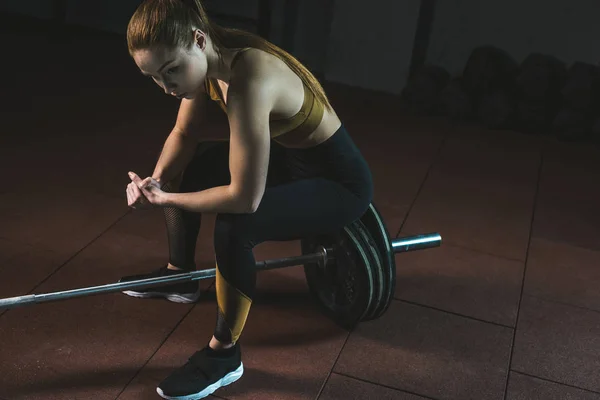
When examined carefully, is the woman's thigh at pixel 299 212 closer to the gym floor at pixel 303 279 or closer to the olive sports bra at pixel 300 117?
the olive sports bra at pixel 300 117

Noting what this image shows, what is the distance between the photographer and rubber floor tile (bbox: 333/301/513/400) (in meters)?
1.83

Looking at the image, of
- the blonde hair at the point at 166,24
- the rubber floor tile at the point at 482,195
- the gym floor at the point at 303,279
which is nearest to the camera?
the blonde hair at the point at 166,24

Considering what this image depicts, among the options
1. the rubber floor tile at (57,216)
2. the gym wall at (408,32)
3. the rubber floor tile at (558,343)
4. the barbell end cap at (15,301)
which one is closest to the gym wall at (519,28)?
the gym wall at (408,32)

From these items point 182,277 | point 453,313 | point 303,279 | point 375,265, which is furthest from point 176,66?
point 453,313

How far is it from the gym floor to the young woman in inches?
8.3

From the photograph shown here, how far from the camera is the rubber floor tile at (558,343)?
1910mm

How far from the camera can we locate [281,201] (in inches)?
66.3

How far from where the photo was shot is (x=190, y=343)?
190cm

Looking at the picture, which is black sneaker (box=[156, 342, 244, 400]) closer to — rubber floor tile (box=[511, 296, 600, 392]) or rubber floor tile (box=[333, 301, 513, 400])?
rubber floor tile (box=[333, 301, 513, 400])

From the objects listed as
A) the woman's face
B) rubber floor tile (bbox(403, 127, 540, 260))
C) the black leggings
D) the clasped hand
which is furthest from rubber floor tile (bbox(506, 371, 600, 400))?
the woman's face

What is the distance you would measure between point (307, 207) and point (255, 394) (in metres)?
0.45

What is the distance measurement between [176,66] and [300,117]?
1.01ft

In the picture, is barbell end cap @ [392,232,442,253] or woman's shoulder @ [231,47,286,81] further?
barbell end cap @ [392,232,442,253]

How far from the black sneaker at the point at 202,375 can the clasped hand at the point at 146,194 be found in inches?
14.3
